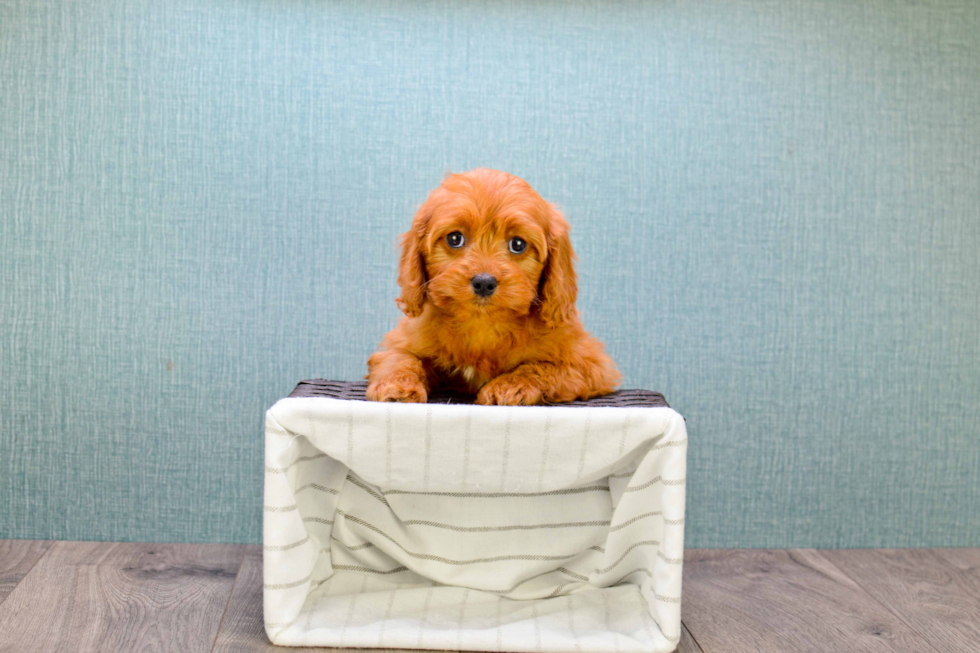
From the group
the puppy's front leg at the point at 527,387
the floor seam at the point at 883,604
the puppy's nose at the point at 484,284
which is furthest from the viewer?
the floor seam at the point at 883,604

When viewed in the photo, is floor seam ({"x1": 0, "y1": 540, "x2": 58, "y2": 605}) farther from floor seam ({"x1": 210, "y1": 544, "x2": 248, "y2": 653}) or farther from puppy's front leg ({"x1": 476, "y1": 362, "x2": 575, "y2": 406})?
puppy's front leg ({"x1": 476, "y1": 362, "x2": 575, "y2": 406})

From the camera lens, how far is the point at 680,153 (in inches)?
99.2

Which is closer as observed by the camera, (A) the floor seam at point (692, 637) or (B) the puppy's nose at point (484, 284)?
(B) the puppy's nose at point (484, 284)

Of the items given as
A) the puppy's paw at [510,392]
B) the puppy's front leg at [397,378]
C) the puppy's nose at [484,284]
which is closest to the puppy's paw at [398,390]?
the puppy's front leg at [397,378]

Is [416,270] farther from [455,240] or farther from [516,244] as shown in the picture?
[516,244]

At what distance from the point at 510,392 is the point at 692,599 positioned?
2.79ft

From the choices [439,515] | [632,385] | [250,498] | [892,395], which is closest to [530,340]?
[439,515]

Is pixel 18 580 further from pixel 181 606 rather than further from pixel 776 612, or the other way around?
pixel 776 612

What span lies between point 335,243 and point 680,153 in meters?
1.15

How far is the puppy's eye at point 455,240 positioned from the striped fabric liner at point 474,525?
0.34 meters

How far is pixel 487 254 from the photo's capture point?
163cm

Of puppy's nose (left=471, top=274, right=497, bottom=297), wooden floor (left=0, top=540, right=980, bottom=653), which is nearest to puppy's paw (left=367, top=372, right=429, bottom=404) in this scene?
puppy's nose (left=471, top=274, right=497, bottom=297)

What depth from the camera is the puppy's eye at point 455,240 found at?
166 centimetres

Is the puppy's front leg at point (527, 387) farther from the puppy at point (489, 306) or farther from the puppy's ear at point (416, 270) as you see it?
the puppy's ear at point (416, 270)
